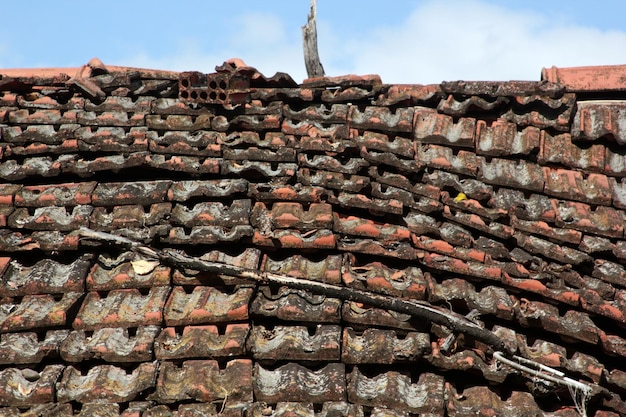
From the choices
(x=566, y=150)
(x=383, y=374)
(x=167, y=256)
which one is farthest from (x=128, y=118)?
(x=566, y=150)

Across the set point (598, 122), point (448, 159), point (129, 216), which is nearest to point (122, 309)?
point (129, 216)

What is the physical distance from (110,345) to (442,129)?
9.21 ft

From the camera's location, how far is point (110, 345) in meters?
4.53

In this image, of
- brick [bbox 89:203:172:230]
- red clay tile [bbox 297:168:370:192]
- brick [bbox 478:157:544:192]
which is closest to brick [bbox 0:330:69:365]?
brick [bbox 89:203:172:230]

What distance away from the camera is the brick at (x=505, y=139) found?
226 inches

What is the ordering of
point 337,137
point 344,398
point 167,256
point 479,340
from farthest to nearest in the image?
point 337,137, point 167,256, point 479,340, point 344,398

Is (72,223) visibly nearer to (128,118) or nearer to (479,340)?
(128,118)

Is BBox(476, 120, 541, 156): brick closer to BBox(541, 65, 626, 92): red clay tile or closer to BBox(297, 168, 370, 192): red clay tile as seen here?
BBox(541, 65, 626, 92): red clay tile

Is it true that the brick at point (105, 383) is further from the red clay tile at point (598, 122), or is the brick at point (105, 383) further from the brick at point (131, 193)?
the red clay tile at point (598, 122)

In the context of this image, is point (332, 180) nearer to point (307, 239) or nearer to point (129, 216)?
point (307, 239)

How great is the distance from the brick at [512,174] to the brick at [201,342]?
211 cm

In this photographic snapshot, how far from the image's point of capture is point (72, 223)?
5.26 meters

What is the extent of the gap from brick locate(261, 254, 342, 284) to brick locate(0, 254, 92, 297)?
114cm

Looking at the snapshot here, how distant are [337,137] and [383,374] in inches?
76.8
